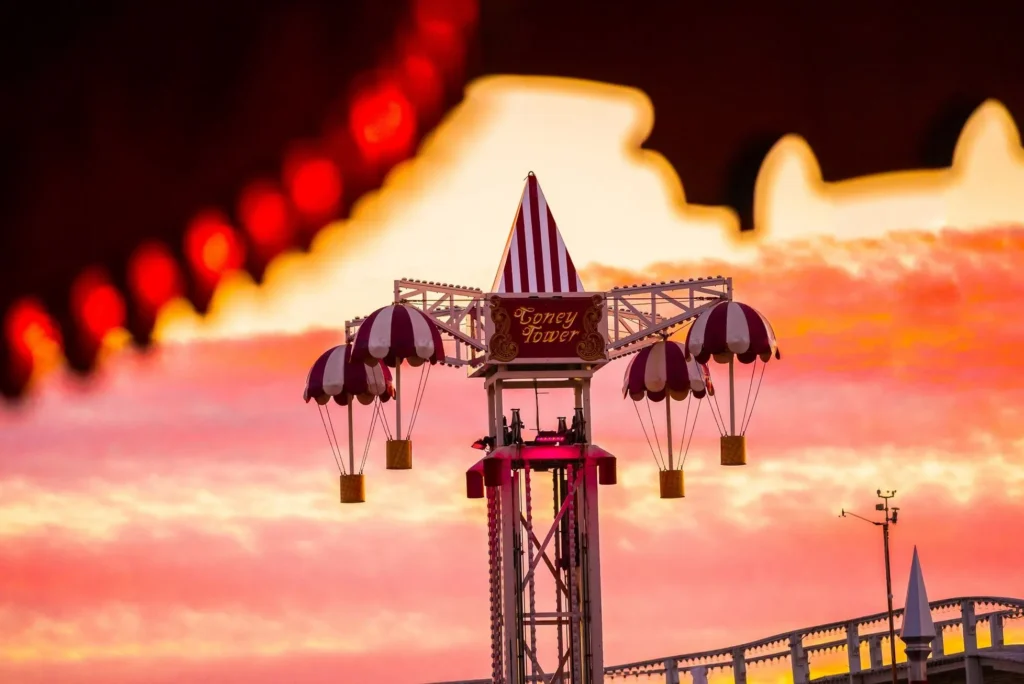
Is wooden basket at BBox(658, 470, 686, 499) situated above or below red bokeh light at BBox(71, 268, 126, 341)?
above

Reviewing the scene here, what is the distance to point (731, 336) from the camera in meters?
43.0

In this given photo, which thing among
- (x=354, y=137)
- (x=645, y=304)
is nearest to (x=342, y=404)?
(x=645, y=304)

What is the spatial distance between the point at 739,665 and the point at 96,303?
60.0 meters

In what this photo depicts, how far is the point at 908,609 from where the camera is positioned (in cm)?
6309

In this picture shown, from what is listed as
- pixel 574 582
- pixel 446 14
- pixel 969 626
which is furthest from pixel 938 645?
pixel 446 14

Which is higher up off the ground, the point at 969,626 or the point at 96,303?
the point at 969,626

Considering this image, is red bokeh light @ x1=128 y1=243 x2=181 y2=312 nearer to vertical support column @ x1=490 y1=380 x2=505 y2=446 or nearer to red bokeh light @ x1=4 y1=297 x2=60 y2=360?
red bokeh light @ x1=4 y1=297 x2=60 y2=360

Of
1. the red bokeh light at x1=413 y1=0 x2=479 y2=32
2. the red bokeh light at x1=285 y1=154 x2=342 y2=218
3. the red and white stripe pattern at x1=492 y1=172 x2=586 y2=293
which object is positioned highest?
the red and white stripe pattern at x1=492 y1=172 x2=586 y2=293

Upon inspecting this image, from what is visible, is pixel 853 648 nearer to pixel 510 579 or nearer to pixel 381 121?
pixel 510 579

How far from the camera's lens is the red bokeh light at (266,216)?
11.4 m

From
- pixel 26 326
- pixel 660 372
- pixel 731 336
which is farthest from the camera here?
pixel 660 372

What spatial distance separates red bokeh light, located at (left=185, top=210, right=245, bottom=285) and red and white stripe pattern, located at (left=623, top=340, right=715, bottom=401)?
34.0 m

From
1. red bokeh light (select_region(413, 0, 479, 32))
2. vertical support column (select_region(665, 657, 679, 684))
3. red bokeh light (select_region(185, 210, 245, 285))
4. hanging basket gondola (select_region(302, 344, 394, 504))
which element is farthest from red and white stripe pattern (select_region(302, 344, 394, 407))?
red bokeh light (select_region(185, 210, 245, 285))

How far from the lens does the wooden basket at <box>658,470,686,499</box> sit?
43.9 metres
